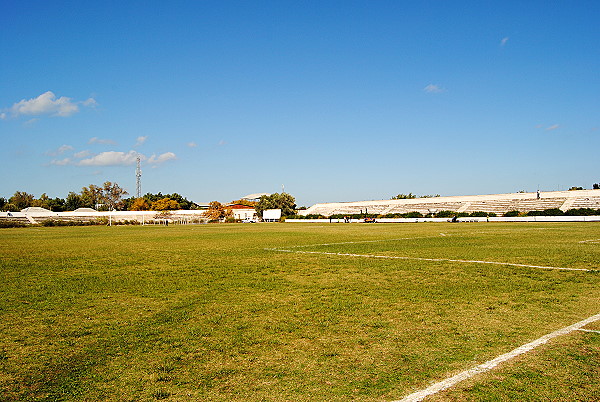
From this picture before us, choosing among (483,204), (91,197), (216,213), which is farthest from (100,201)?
(483,204)

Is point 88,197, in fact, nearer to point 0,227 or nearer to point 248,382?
point 0,227

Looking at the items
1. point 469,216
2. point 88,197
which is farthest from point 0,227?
point 469,216

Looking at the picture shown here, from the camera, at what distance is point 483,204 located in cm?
8688

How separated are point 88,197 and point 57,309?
14752 centimetres

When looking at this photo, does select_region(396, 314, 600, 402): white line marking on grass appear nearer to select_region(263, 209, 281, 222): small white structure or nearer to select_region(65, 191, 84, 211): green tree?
select_region(263, 209, 281, 222): small white structure

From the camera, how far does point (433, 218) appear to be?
73562 mm

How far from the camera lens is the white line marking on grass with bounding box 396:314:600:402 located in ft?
11.7

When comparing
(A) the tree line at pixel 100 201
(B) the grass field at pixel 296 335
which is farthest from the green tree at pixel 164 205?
(B) the grass field at pixel 296 335

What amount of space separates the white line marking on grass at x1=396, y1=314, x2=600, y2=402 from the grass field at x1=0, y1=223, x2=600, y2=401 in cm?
8

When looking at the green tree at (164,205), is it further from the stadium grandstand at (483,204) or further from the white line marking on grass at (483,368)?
the white line marking on grass at (483,368)

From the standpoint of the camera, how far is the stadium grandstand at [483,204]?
2859 inches

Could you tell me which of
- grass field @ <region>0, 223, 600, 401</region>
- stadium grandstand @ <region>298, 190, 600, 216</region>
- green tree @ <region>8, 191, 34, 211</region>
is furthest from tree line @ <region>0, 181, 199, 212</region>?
grass field @ <region>0, 223, 600, 401</region>

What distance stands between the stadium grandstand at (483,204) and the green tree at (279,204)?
7842mm

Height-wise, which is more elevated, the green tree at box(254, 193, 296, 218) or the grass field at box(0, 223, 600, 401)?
the green tree at box(254, 193, 296, 218)
